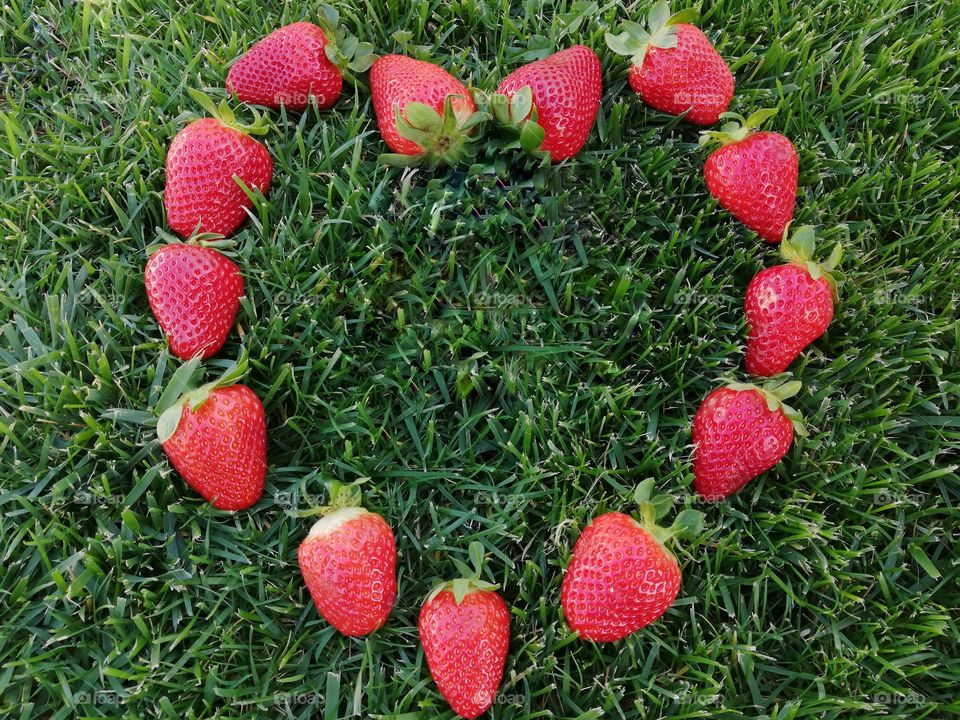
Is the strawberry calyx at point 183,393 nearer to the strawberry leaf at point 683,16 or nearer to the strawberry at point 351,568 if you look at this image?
the strawberry at point 351,568

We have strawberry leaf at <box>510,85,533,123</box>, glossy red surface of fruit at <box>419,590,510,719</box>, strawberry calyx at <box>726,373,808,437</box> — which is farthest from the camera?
strawberry leaf at <box>510,85,533,123</box>

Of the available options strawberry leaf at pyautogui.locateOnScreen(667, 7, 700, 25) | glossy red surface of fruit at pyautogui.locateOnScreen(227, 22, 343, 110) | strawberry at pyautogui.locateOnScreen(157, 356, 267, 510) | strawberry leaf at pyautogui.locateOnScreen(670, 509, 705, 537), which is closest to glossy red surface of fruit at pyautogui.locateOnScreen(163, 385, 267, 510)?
strawberry at pyautogui.locateOnScreen(157, 356, 267, 510)

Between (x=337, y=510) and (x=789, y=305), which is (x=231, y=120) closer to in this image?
(x=337, y=510)

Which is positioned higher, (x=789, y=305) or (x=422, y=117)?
(x=422, y=117)

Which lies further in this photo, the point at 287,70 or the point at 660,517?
the point at 287,70

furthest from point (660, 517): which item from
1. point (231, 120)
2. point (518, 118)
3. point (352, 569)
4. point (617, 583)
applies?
point (231, 120)

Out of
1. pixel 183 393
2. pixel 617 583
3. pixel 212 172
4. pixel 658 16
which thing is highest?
pixel 658 16

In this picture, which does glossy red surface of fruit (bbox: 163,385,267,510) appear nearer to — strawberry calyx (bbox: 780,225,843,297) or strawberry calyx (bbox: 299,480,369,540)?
strawberry calyx (bbox: 299,480,369,540)

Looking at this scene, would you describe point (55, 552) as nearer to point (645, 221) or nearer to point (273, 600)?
point (273, 600)
